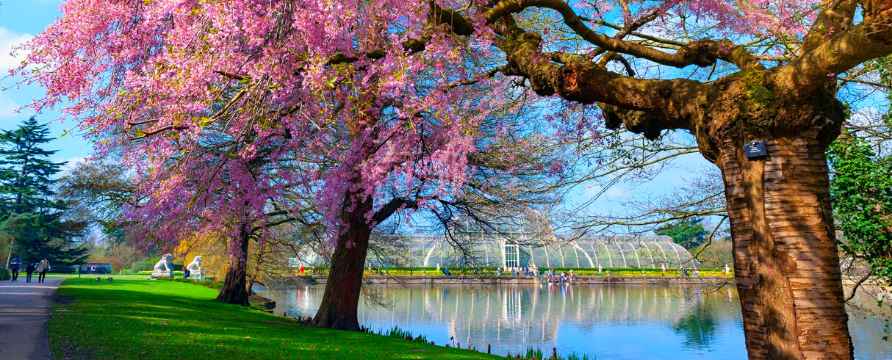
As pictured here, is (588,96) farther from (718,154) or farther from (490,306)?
(490,306)

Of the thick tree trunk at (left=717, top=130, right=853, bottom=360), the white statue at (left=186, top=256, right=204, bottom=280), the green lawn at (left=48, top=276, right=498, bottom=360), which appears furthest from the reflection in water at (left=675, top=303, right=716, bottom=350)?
the white statue at (left=186, top=256, right=204, bottom=280)

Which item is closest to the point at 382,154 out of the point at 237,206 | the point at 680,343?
the point at 237,206

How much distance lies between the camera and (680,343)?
16.7 metres

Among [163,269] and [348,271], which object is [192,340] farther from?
[163,269]

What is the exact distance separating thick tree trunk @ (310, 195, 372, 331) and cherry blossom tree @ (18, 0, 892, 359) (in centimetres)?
447

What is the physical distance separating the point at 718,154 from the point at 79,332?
9993 mm

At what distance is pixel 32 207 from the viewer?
4966 centimetres

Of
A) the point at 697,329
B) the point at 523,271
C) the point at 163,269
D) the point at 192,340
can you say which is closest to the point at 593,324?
the point at 697,329

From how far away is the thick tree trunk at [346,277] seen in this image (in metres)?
13.5

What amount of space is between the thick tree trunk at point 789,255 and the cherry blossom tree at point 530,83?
1 cm

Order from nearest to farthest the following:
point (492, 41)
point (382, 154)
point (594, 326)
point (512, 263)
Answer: point (492, 41) < point (382, 154) < point (594, 326) < point (512, 263)

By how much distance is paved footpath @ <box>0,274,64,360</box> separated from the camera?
783cm

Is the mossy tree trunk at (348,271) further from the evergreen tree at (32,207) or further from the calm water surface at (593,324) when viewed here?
the evergreen tree at (32,207)

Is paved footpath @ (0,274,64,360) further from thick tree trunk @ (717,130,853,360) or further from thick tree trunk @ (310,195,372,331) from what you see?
thick tree trunk @ (717,130,853,360)
